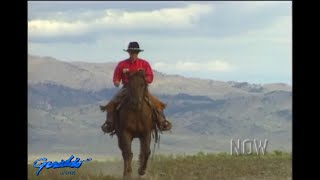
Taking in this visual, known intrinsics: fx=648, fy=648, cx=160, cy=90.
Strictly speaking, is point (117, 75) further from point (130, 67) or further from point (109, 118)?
point (109, 118)

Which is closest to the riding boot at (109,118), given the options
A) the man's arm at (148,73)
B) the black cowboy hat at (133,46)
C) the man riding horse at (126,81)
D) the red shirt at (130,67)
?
the man riding horse at (126,81)

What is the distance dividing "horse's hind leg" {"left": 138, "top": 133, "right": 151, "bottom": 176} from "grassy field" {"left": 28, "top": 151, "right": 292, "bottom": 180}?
0.56 feet

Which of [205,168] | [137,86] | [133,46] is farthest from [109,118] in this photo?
[205,168]

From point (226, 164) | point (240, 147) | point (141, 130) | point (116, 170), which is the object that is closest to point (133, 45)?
point (141, 130)

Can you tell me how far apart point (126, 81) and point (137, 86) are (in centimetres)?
40

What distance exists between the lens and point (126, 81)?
14.1 metres

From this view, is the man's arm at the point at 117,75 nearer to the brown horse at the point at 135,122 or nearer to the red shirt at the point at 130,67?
the red shirt at the point at 130,67

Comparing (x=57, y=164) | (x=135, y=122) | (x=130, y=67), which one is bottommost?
(x=57, y=164)

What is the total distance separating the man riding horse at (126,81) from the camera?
46.2ft
